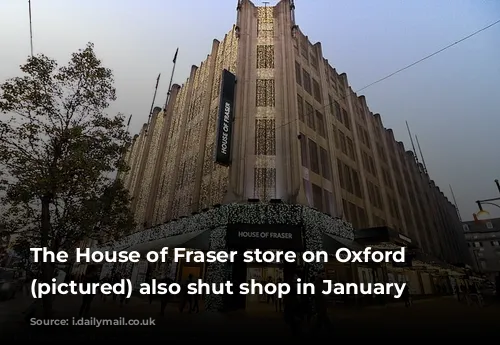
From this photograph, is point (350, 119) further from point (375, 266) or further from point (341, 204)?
point (375, 266)

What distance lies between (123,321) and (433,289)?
3646 cm

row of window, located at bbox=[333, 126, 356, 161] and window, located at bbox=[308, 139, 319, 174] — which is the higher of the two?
row of window, located at bbox=[333, 126, 356, 161]

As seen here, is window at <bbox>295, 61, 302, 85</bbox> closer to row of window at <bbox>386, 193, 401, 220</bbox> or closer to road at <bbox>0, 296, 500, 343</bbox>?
row of window at <bbox>386, 193, 401, 220</bbox>

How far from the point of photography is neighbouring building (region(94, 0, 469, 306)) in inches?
581

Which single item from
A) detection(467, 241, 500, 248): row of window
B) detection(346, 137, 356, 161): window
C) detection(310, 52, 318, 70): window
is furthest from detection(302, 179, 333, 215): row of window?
detection(467, 241, 500, 248): row of window

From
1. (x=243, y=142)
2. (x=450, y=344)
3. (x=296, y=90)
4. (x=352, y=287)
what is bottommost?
(x=450, y=344)

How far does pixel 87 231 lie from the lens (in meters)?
10.9

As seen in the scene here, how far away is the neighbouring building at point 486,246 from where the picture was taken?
8131 centimetres

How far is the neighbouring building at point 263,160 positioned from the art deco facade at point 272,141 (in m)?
0.09

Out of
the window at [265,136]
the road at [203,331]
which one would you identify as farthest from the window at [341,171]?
the road at [203,331]

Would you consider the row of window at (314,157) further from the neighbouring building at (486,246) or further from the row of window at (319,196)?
the neighbouring building at (486,246)

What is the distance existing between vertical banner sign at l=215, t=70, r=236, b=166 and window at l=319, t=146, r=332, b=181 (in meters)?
6.91

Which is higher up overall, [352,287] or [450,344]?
[352,287]

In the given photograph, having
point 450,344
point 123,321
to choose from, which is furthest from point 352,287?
point 123,321
